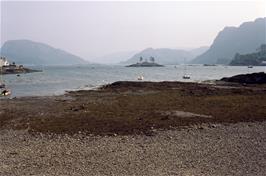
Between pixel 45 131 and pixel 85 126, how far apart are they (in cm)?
246

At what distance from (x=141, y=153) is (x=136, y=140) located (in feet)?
8.67

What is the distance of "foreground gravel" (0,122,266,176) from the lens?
50.8 ft

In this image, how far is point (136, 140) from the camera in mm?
20547

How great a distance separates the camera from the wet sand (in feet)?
52.0

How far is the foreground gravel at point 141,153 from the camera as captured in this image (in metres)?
15.5

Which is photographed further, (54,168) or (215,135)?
(215,135)

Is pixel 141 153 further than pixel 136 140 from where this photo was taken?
No

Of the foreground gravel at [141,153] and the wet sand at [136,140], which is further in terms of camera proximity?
the wet sand at [136,140]

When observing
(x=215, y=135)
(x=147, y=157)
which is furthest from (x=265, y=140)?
(x=147, y=157)

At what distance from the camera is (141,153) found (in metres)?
17.9

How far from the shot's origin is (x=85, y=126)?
79.6 ft

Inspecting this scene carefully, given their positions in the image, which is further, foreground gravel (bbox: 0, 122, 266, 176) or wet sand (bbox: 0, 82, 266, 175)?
wet sand (bbox: 0, 82, 266, 175)

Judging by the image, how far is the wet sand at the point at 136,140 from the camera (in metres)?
15.9

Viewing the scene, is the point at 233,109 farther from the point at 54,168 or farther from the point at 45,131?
the point at 54,168
